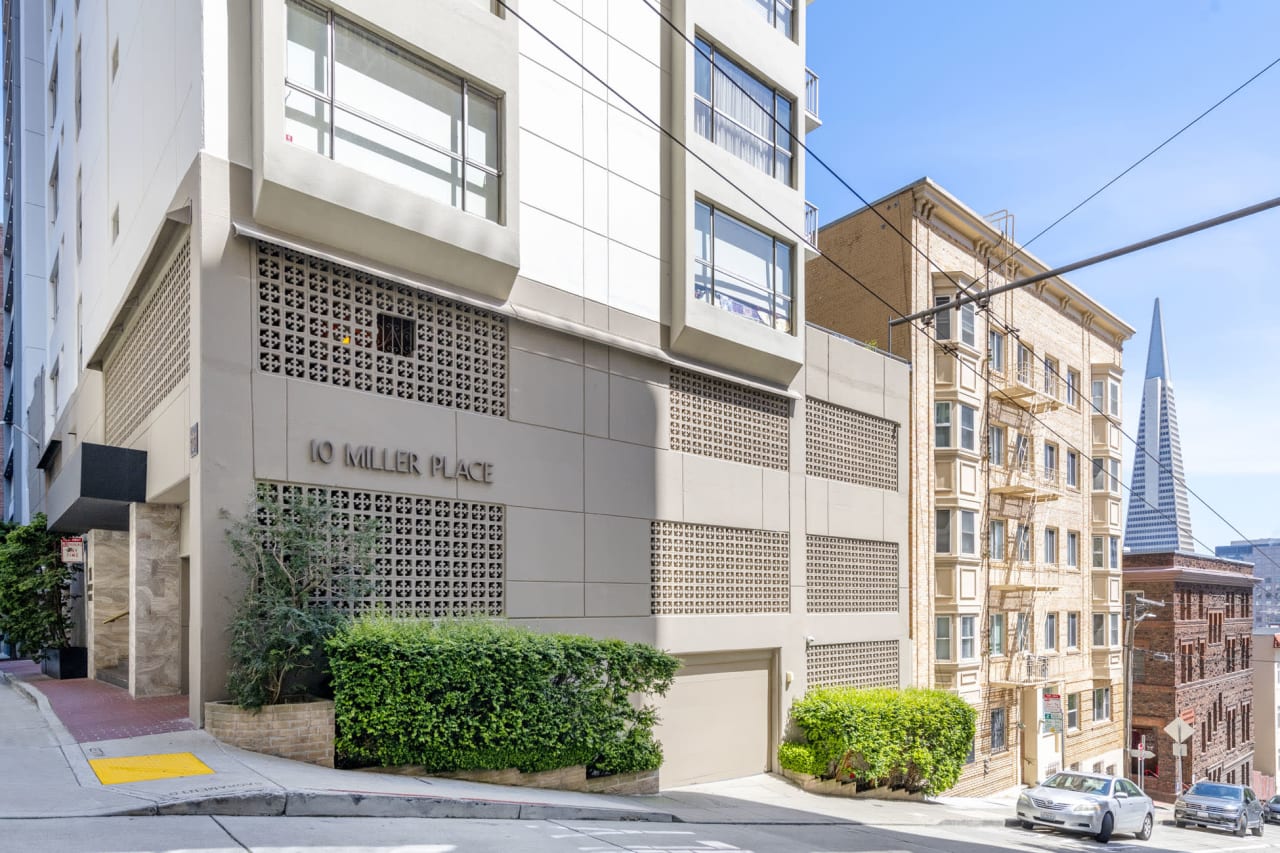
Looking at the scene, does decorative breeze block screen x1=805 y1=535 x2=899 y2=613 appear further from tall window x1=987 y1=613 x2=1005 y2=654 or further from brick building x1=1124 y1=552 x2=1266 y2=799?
brick building x1=1124 y1=552 x2=1266 y2=799

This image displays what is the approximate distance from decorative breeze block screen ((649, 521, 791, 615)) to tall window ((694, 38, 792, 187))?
831cm

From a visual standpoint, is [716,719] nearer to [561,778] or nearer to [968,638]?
[561,778]

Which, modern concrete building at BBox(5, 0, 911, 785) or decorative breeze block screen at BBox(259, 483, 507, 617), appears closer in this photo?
modern concrete building at BBox(5, 0, 911, 785)

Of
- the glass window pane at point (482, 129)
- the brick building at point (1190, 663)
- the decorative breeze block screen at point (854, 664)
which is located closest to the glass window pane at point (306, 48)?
the glass window pane at point (482, 129)

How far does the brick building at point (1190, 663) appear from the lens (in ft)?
153

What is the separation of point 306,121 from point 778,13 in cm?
1403

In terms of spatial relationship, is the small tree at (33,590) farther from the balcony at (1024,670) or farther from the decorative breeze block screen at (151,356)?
the balcony at (1024,670)

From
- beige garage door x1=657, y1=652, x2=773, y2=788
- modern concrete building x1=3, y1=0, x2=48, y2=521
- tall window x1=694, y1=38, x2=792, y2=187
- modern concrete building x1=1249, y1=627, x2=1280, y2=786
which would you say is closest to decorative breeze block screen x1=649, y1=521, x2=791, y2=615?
beige garage door x1=657, y1=652, x2=773, y2=788

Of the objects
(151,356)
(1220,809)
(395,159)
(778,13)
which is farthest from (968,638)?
(151,356)

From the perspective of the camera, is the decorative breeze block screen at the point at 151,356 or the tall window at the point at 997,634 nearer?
the decorative breeze block screen at the point at 151,356

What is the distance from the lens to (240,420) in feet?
43.0

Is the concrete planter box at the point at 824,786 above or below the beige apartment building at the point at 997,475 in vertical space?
below

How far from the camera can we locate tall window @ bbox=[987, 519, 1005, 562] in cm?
3209

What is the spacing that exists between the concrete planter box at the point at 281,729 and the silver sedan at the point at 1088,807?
1569 centimetres
